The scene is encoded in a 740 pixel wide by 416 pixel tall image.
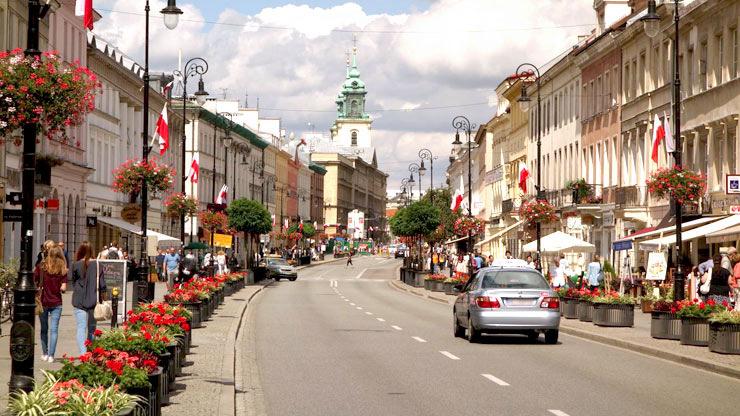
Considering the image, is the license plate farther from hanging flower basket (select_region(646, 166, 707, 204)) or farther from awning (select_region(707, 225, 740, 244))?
awning (select_region(707, 225, 740, 244))

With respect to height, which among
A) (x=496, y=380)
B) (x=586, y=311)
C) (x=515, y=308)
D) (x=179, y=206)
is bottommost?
(x=496, y=380)

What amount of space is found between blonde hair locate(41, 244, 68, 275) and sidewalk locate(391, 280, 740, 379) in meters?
9.22

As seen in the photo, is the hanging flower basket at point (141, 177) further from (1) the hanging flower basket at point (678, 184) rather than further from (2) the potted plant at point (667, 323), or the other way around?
(2) the potted plant at point (667, 323)

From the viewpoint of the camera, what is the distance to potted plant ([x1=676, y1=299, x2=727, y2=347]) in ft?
80.0

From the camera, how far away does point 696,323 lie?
2445cm

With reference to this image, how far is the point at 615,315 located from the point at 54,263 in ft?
50.5

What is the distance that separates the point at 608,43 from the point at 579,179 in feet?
21.6

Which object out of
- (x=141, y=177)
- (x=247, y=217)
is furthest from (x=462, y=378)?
(x=247, y=217)

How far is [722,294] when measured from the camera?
29469mm

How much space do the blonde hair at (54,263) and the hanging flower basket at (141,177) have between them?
22621mm

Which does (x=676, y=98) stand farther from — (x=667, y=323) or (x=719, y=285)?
(x=667, y=323)

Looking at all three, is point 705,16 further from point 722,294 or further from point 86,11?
point 86,11

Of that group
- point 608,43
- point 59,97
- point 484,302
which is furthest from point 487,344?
point 608,43

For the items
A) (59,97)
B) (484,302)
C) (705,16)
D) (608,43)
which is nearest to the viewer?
(59,97)
